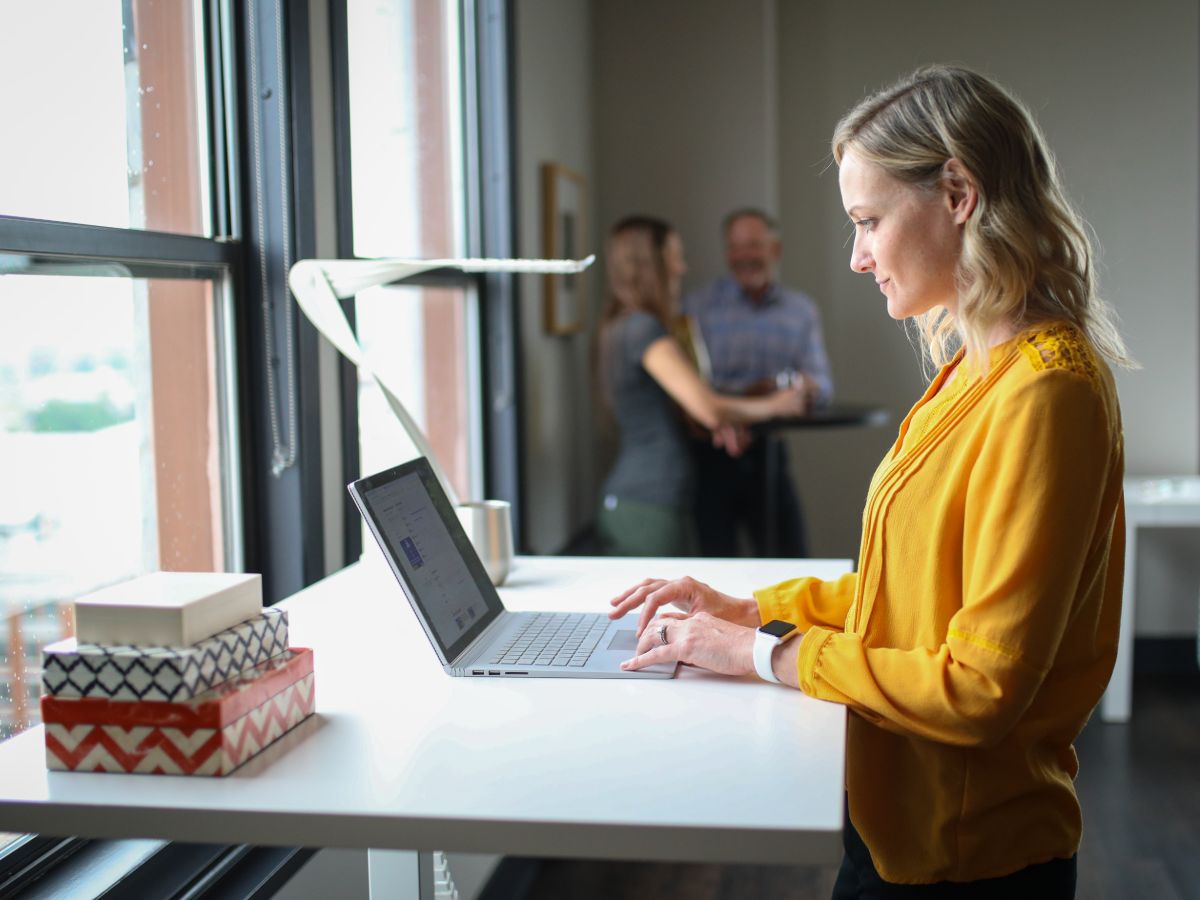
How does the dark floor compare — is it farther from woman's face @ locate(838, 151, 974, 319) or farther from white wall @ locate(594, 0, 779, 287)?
white wall @ locate(594, 0, 779, 287)

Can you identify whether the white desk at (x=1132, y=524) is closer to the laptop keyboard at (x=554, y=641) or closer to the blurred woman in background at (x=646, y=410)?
the blurred woman in background at (x=646, y=410)

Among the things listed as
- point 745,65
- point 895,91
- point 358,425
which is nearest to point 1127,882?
point 358,425

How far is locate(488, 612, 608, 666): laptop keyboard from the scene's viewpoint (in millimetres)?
1457

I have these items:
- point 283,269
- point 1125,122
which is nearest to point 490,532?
point 283,269

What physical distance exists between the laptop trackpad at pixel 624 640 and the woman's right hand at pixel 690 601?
1.1 inches

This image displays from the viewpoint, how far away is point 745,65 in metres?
4.73

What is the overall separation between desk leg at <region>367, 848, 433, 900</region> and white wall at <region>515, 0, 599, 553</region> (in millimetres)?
2064

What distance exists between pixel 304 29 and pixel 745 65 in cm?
302

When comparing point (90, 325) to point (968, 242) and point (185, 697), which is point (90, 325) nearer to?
point (185, 697)

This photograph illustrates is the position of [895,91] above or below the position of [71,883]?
above

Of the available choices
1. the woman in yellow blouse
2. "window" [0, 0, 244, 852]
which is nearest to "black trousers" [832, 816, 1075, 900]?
the woman in yellow blouse

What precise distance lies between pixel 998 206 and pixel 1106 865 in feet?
7.07

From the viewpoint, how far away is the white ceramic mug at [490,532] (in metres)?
1.95

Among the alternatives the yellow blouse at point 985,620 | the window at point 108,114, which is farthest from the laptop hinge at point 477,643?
the window at point 108,114
